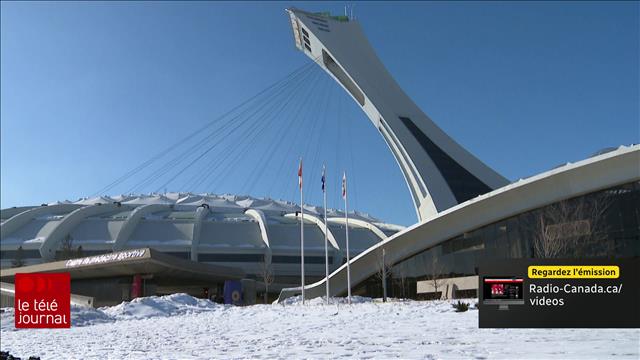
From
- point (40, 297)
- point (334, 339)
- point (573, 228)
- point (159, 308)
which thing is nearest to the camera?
point (40, 297)

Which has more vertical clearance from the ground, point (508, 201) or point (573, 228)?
point (508, 201)

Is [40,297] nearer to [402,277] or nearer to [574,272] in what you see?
[574,272]

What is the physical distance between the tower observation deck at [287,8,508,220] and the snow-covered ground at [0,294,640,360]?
72.3 feet

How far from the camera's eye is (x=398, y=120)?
48625mm

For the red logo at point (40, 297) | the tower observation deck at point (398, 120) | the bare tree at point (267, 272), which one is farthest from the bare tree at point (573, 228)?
the bare tree at point (267, 272)

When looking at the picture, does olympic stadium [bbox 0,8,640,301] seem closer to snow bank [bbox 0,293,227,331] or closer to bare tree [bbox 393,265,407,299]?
bare tree [bbox 393,265,407,299]

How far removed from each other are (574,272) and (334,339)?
5.90 m

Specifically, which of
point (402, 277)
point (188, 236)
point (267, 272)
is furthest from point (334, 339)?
point (188, 236)

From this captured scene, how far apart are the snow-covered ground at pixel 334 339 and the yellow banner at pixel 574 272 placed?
126 cm

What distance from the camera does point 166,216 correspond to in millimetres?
71500

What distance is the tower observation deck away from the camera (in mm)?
44625

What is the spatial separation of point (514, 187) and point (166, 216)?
49015 mm

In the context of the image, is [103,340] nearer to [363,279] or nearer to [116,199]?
[363,279]

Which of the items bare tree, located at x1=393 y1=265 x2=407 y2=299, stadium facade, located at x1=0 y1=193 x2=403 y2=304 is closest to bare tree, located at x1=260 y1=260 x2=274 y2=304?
stadium facade, located at x1=0 y1=193 x2=403 y2=304
